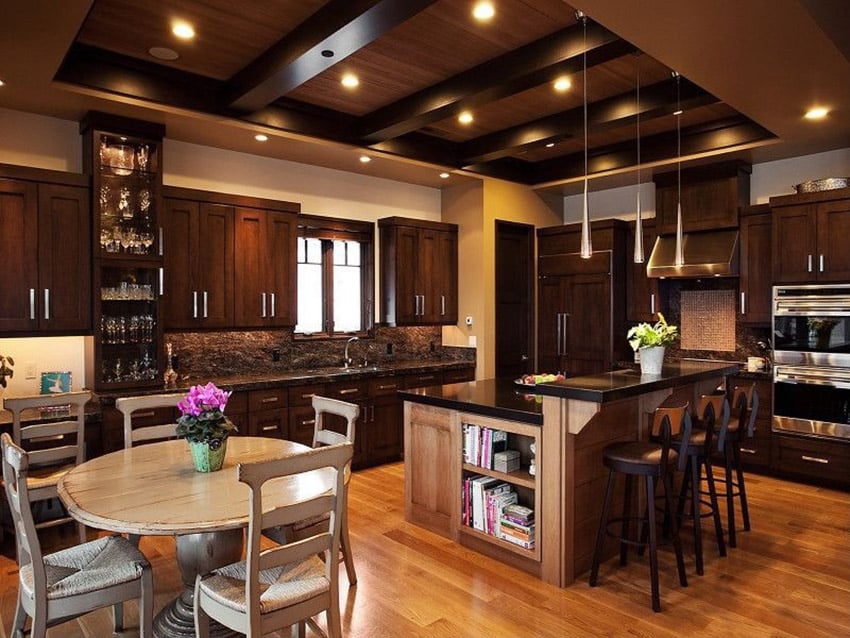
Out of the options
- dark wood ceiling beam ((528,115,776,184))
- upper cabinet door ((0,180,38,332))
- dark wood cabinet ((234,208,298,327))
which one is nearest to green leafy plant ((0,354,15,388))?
upper cabinet door ((0,180,38,332))

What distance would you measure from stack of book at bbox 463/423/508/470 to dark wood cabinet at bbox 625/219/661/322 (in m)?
3.32

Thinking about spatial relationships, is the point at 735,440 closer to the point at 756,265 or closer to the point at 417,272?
the point at 756,265

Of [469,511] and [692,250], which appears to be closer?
[469,511]

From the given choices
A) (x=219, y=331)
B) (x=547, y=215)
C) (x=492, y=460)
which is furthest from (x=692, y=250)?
(x=219, y=331)

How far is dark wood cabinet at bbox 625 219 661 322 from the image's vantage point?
6.21m

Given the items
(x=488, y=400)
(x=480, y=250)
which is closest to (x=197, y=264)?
(x=488, y=400)

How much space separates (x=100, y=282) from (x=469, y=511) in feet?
10.1

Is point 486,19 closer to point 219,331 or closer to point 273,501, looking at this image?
point 273,501

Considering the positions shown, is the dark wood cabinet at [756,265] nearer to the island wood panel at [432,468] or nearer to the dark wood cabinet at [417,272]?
the dark wood cabinet at [417,272]

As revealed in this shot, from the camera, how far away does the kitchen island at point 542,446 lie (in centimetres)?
321

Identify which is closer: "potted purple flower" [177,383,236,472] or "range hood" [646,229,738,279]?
"potted purple flower" [177,383,236,472]

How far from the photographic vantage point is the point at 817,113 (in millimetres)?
4211

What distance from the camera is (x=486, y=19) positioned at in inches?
131

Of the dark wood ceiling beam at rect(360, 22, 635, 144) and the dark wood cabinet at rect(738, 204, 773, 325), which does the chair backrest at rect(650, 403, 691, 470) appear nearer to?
the dark wood ceiling beam at rect(360, 22, 635, 144)
